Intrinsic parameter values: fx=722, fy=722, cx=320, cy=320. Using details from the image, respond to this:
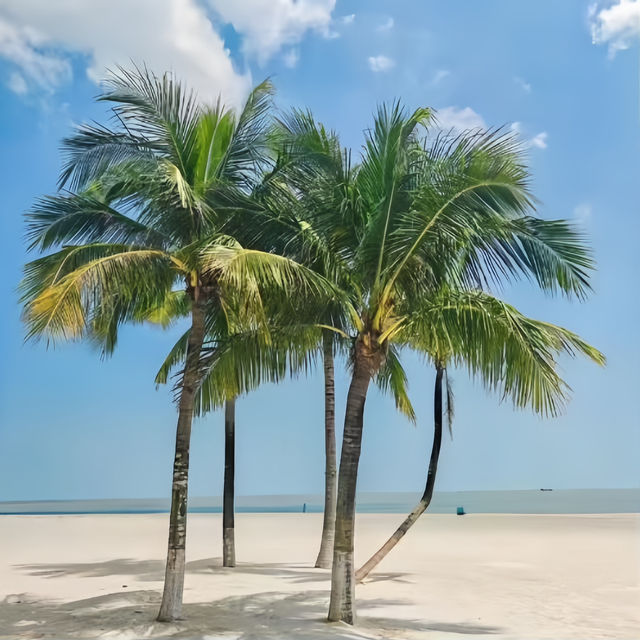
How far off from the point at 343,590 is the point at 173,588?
81.3 inches

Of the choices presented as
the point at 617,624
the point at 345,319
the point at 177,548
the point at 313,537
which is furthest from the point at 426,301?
the point at 313,537

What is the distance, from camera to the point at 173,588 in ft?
28.8

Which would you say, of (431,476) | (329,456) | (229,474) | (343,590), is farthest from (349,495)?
(229,474)

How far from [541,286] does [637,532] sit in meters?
22.7

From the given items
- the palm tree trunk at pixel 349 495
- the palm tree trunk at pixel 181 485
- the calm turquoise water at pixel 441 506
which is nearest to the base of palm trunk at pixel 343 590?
the palm tree trunk at pixel 349 495

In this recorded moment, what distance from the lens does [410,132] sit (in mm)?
8922

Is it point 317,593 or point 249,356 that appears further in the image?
point 317,593

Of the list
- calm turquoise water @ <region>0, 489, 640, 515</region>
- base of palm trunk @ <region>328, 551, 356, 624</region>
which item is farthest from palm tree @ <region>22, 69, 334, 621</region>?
calm turquoise water @ <region>0, 489, 640, 515</region>

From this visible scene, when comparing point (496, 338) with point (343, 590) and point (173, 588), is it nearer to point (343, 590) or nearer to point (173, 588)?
point (343, 590)

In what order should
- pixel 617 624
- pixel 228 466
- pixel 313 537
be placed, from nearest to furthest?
pixel 617 624
pixel 228 466
pixel 313 537

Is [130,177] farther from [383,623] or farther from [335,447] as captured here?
[335,447]

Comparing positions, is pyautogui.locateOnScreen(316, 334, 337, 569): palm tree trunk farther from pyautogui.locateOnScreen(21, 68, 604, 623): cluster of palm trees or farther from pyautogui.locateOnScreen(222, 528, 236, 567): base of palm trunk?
pyautogui.locateOnScreen(21, 68, 604, 623): cluster of palm trees

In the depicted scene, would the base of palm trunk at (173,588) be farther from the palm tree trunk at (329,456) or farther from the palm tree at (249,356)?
the palm tree trunk at (329,456)

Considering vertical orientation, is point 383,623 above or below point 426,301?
below
